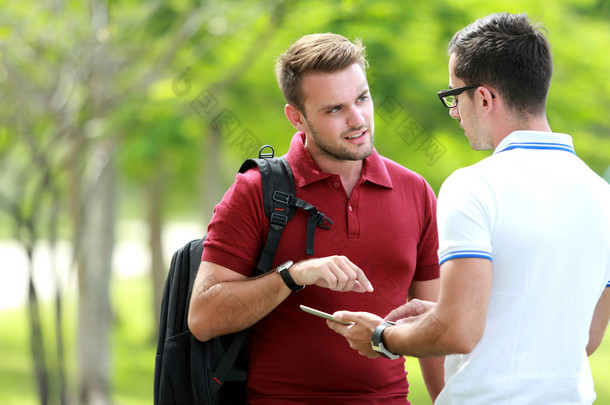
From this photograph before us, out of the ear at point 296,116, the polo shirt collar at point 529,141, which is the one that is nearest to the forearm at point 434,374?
the ear at point 296,116

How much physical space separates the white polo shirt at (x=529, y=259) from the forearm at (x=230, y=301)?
28.1 inches

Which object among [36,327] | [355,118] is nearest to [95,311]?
[36,327]

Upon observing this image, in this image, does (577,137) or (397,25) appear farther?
(577,137)

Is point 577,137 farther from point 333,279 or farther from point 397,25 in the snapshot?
point 333,279

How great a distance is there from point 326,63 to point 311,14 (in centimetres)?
590

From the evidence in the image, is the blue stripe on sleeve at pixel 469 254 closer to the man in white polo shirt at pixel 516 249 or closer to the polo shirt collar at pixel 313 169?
the man in white polo shirt at pixel 516 249

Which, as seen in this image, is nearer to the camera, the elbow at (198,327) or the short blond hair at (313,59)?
the elbow at (198,327)

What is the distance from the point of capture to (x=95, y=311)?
10922 millimetres

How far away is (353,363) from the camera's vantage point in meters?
2.65

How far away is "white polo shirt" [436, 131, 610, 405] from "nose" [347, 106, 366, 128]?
30.6 inches

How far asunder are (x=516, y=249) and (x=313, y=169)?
3.27 feet

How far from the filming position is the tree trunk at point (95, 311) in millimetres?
10906

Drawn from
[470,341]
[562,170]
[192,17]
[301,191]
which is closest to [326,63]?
[301,191]

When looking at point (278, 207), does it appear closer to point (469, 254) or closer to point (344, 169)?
point (344, 169)
